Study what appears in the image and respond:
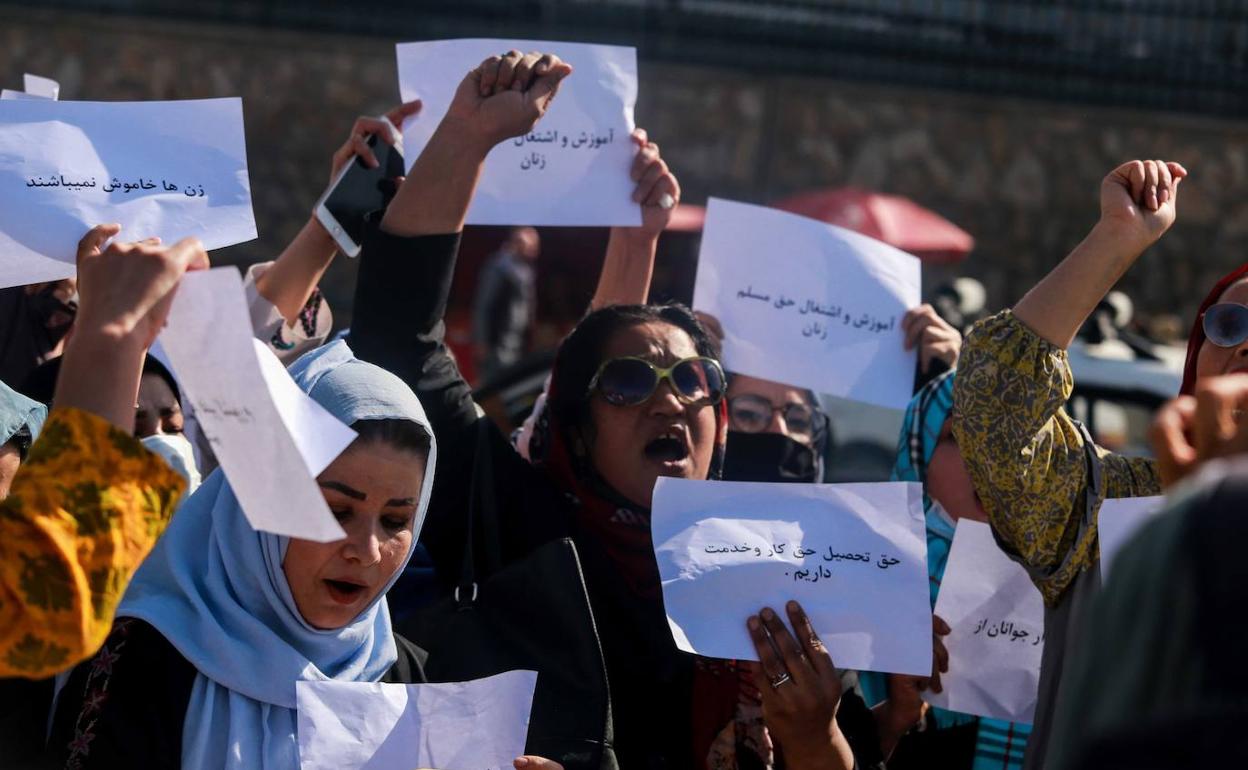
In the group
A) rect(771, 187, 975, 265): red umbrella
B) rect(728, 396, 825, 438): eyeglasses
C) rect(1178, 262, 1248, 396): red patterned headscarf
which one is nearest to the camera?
rect(1178, 262, 1248, 396): red patterned headscarf

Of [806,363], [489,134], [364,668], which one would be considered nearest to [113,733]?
[364,668]

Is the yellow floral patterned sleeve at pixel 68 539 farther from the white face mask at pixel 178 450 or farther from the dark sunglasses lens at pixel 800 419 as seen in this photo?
the dark sunglasses lens at pixel 800 419

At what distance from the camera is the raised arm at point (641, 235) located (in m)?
3.59

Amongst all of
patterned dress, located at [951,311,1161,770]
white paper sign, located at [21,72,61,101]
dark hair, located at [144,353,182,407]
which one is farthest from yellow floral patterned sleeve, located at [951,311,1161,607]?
white paper sign, located at [21,72,61,101]

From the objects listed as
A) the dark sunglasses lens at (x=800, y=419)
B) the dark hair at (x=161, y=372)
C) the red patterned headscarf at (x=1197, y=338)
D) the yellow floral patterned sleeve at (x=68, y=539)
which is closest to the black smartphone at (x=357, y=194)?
the dark hair at (x=161, y=372)

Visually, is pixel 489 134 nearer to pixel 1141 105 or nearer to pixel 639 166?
pixel 639 166

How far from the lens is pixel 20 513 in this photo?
184cm

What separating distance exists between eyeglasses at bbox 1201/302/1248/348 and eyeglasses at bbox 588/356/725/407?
97 centimetres

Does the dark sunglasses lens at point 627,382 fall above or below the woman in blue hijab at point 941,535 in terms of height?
above

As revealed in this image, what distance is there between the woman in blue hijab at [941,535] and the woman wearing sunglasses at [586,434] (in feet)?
1.45

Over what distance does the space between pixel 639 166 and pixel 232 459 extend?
1768 mm

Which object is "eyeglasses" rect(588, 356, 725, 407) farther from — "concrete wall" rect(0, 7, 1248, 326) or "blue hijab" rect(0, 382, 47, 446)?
"concrete wall" rect(0, 7, 1248, 326)

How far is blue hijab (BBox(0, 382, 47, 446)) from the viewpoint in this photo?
265 centimetres

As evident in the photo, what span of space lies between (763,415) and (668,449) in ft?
2.83
